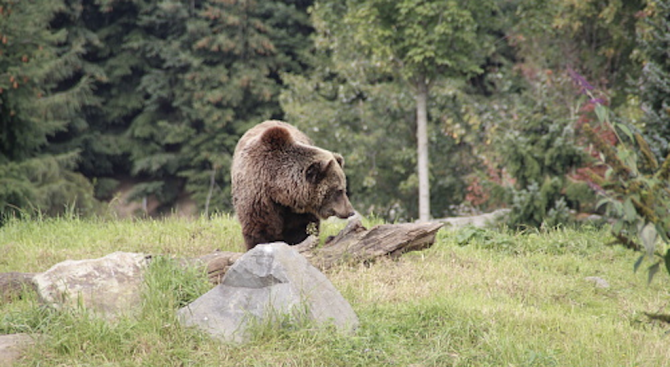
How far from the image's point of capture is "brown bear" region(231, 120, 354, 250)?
19.4ft

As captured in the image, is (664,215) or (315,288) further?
(315,288)

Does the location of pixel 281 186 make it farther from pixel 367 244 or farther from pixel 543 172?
pixel 543 172

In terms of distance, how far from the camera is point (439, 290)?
5.38 metres

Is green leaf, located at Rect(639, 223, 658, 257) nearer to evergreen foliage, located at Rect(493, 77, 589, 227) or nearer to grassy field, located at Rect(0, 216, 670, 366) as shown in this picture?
grassy field, located at Rect(0, 216, 670, 366)

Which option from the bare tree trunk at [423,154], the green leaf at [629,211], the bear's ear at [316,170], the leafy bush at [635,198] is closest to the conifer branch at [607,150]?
the leafy bush at [635,198]

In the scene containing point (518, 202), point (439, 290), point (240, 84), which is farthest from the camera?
point (240, 84)

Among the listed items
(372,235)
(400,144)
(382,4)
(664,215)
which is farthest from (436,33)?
(664,215)

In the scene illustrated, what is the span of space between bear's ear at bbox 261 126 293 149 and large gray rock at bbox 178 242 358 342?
1.64 metres

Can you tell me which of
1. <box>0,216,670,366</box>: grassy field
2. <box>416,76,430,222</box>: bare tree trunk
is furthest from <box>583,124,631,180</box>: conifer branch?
<box>416,76,430,222</box>: bare tree trunk

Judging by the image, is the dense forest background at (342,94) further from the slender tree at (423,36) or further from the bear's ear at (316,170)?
the bear's ear at (316,170)

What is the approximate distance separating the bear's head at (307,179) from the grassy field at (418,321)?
625 millimetres

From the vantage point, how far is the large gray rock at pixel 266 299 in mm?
4227

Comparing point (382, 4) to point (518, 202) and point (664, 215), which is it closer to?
point (518, 202)

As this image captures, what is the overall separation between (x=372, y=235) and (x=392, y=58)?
9.87 m
